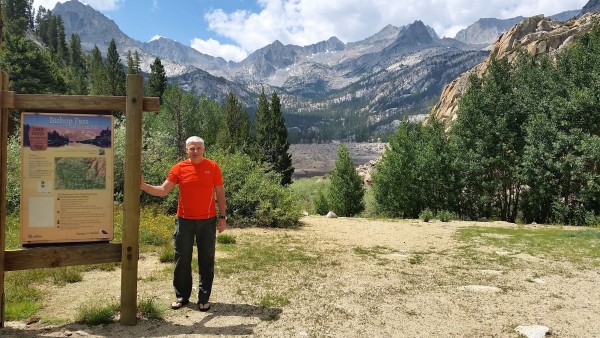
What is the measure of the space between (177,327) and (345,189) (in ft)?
115

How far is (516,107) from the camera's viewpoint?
30141 mm

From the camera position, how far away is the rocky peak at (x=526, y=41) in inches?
2429

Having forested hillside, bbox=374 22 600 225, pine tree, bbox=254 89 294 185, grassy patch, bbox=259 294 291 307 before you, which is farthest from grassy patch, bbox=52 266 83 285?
Result: pine tree, bbox=254 89 294 185

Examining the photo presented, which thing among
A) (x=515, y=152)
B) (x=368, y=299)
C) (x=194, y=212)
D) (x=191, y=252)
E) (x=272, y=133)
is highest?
(x=272, y=133)

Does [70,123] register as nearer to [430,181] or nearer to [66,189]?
[66,189]

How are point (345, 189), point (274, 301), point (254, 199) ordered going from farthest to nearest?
point (345, 189) → point (254, 199) → point (274, 301)

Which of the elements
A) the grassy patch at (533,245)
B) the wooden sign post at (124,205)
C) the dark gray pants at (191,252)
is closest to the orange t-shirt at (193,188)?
the dark gray pants at (191,252)

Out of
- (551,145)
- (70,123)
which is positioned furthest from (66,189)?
(551,145)

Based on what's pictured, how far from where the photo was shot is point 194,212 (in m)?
6.30

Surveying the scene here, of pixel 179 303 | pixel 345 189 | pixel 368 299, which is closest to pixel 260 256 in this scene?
Result: pixel 368 299

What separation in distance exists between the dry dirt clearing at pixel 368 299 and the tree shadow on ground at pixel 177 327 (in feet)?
0.05

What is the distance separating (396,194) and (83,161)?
33.2 meters

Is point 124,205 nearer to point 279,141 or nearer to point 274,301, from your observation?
point 274,301

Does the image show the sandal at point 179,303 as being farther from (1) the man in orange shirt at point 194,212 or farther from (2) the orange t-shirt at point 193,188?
(2) the orange t-shirt at point 193,188
